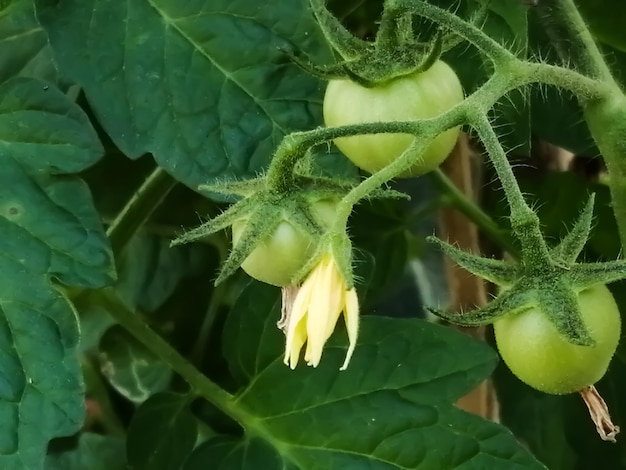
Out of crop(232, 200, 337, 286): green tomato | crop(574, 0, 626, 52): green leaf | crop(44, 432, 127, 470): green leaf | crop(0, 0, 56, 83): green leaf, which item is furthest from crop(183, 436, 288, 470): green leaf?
crop(574, 0, 626, 52): green leaf

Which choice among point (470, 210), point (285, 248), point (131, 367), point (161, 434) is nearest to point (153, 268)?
point (131, 367)

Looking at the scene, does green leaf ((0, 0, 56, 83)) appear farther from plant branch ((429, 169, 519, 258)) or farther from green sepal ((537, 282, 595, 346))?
green sepal ((537, 282, 595, 346))

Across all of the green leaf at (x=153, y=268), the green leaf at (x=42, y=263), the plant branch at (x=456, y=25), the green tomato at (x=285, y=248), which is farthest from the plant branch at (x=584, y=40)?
the green leaf at (x=153, y=268)

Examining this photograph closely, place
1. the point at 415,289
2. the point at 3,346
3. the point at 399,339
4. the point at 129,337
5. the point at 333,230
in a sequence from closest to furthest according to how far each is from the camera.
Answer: the point at 333,230 < the point at 3,346 < the point at 399,339 < the point at 129,337 < the point at 415,289

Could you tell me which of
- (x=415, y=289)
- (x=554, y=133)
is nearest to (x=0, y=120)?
(x=554, y=133)

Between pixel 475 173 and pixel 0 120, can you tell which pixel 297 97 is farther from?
pixel 475 173

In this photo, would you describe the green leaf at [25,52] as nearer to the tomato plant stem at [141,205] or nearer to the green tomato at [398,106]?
the tomato plant stem at [141,205]

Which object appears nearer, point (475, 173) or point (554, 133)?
point (554, 133)
